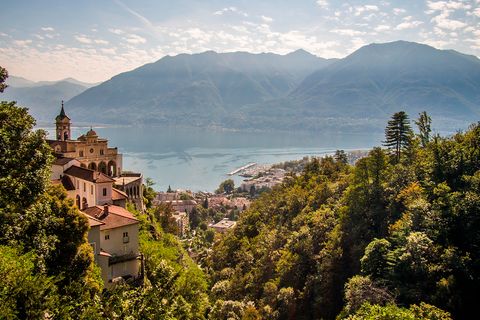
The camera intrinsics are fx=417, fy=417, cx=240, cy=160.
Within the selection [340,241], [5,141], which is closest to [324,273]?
[340,241]

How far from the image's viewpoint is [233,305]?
25625 millimetres

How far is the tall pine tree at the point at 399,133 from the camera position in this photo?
113 ft

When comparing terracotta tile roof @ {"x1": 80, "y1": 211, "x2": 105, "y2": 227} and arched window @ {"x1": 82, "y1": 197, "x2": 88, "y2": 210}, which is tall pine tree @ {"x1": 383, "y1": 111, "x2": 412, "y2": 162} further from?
terracotta tile roof @ {"x1": 80, "y1": 211, "x2": 105, "y2": 227}

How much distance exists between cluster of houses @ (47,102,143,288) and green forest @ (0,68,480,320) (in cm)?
179

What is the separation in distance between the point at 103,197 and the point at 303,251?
13985 millimetres

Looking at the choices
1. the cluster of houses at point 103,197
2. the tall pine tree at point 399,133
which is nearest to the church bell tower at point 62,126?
the cluster of houses at point 103,197

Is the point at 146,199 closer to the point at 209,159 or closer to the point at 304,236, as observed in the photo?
the point at 304,236

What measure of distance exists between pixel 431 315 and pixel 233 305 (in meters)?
14.7

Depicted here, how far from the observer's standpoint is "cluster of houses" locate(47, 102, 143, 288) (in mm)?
18609

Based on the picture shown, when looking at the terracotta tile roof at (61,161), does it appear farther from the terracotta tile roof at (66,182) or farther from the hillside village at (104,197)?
the terracotta tile roof at (66,182)

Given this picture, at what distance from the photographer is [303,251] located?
29016mm

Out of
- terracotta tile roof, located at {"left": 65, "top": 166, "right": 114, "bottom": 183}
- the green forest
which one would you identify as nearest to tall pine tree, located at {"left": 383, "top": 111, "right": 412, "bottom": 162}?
the green forest

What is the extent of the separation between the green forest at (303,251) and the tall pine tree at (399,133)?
11 cm

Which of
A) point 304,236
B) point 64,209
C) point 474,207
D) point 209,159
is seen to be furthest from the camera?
point 209,159
